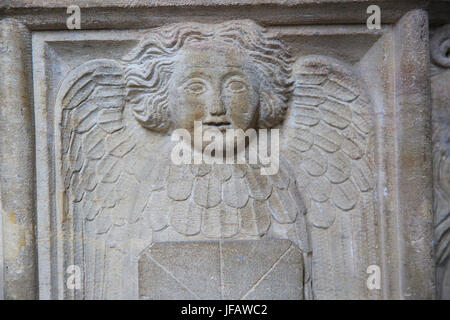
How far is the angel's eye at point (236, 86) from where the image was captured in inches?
88.2

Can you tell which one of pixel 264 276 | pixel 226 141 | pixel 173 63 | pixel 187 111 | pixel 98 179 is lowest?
pixel 264 276

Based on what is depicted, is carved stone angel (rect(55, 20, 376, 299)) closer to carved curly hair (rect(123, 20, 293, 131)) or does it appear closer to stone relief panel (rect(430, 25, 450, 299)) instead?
→ carved curly hair (rect(123, 20, 293, 131))

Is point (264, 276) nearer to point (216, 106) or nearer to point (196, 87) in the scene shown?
point (216, 106)

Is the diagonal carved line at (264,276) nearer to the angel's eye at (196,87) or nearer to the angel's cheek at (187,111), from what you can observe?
the angel's cheek at (187,111)

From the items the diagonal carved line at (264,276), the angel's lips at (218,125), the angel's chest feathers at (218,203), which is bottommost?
the diagonal carved line at (264,276)

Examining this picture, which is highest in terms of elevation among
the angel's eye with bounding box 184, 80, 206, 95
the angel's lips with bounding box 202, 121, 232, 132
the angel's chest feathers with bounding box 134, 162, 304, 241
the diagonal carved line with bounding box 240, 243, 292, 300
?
the angel's eye with bounding box 184, 80, 206, 95

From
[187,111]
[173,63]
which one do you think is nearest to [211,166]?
[187,111]

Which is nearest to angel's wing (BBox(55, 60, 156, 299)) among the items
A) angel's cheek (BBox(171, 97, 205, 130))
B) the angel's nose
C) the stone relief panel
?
angel's cheek (BBox(171, 97, 205, 130))

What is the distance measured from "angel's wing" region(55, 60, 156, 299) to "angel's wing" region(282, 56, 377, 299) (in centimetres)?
74

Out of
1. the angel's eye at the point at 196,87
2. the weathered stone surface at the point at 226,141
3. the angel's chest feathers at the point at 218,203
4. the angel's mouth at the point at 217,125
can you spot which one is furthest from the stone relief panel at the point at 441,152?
the angel's eye at the point at 196,87

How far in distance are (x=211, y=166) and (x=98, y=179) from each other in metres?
0.51

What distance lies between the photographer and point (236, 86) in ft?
7.35

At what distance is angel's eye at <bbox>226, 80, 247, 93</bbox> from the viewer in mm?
2240

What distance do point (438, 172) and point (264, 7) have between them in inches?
42.7
